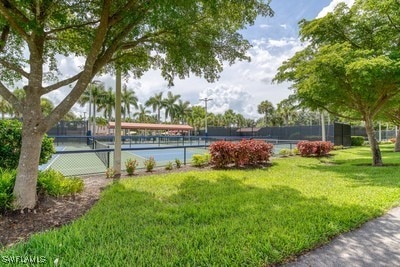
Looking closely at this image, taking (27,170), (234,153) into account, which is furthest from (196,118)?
(27,170)

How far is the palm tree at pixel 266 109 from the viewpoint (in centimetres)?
6631

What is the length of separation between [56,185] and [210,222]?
133 inches

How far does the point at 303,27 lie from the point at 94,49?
958 cm

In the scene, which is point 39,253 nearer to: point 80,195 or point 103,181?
point 80,195

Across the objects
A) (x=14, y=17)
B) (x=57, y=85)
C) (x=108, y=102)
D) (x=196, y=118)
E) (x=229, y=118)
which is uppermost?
(x=108, y=102)

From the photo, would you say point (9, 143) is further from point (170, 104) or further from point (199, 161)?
point (170, 104)

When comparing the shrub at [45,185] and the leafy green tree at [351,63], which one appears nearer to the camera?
→ the shrub at [45,185]

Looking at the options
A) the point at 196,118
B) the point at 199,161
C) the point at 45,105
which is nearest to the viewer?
the point at 199,161

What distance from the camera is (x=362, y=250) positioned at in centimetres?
303

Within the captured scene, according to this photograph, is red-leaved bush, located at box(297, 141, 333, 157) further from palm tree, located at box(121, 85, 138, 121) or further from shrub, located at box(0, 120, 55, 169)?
palm tree, located at box(121, 85, 138, 121)

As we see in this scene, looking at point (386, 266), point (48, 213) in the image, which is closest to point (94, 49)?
Answer: point (48, 213)

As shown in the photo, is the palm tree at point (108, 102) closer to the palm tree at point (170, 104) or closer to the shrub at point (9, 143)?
the palm tree at point (170, 104)

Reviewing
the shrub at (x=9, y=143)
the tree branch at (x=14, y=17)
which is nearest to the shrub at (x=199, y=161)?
the shrub at (x=9, y=143)

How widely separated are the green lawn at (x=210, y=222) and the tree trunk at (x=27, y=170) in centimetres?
111
